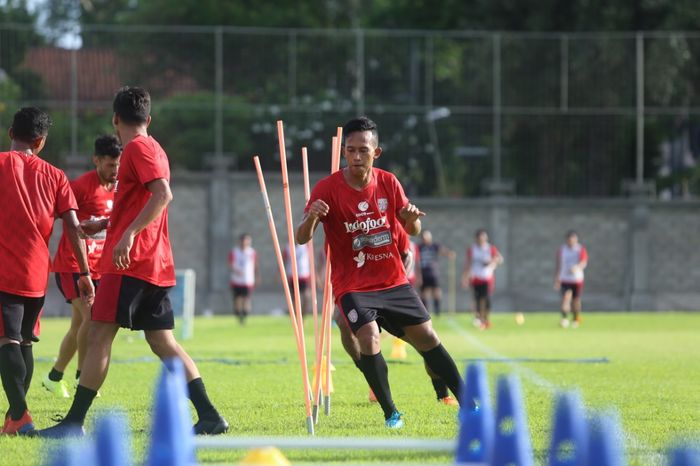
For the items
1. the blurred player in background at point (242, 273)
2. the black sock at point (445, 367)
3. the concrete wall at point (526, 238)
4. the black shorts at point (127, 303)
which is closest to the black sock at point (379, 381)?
the black sock at point (445, 367)

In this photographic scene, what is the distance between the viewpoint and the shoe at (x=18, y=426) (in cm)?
825

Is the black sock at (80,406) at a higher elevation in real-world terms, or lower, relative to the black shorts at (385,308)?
lower

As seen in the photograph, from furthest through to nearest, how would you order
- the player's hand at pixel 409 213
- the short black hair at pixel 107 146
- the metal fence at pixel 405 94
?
the metal fence at pixel 405 94 → the short black hair at pixel 107 146 → the player's hand at pixel 409 213

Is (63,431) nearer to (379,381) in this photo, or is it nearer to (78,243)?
(78,243)

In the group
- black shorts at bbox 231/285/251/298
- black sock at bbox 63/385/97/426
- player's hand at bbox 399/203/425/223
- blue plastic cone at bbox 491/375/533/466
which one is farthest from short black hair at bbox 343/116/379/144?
black shorts at bbox 231/285/251/298

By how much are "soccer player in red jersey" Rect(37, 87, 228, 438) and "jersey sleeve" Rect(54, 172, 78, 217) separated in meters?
0.77

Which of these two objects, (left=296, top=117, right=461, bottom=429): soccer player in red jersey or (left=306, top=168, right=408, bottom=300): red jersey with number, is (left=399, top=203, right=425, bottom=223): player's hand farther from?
(left=306, top=168, right=408, bottom=300): red jersey with number

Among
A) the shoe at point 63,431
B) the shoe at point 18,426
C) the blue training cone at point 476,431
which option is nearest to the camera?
the blue training cone at point 476,431

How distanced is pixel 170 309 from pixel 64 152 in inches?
986

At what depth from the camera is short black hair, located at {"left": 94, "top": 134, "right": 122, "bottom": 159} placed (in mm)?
10867

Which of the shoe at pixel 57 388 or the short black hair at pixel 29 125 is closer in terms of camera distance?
the short black hair at pixel 29 125

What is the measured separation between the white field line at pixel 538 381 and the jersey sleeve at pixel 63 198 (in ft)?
12.9

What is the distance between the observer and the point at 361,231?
28.9 ft

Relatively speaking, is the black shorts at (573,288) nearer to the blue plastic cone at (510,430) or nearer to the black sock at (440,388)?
the black sock at (440,388)
